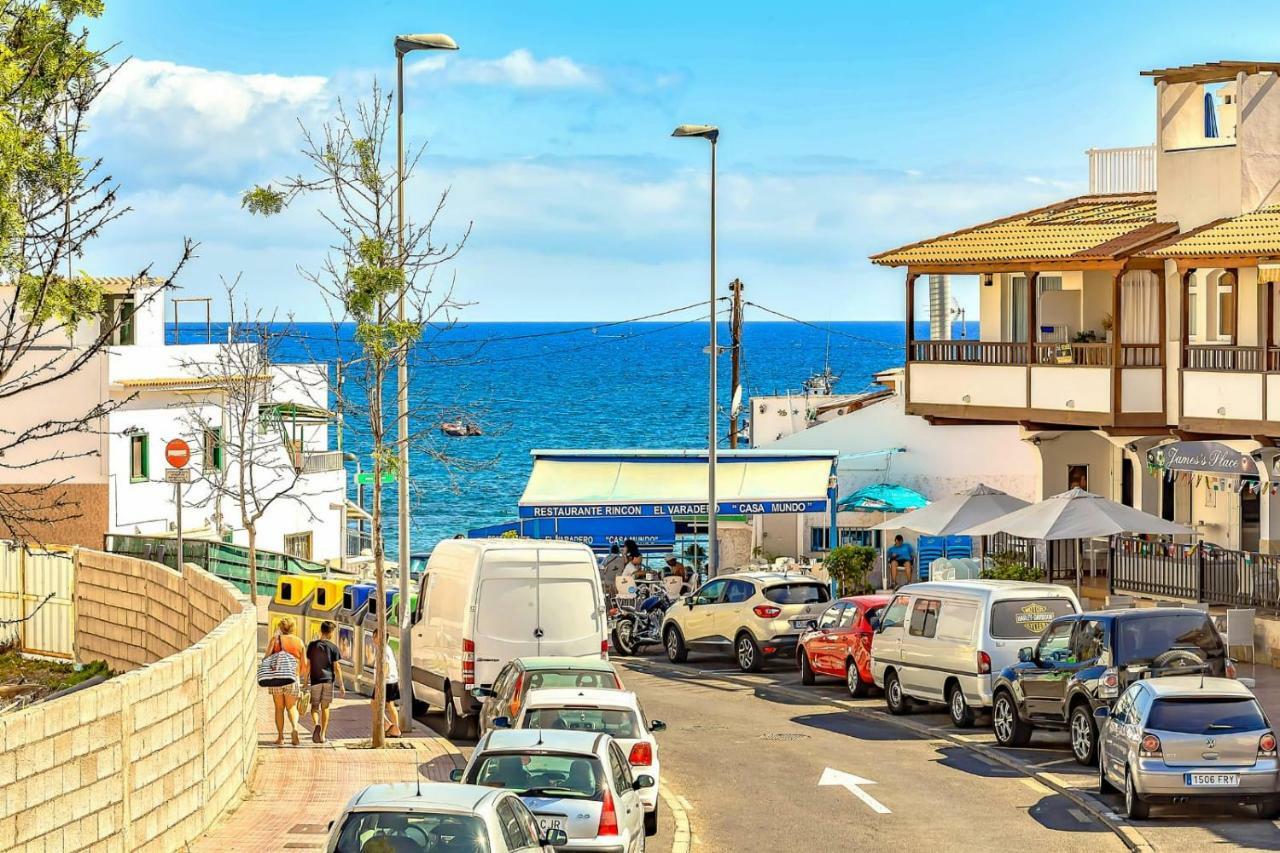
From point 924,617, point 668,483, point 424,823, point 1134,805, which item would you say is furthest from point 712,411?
point 424,823

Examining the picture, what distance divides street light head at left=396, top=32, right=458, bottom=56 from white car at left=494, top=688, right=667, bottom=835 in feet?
33.6

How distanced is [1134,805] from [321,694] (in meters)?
10.0

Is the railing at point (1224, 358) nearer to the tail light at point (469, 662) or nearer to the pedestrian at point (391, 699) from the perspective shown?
the tail light at point (469, 662)

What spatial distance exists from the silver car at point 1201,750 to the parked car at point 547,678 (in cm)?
565

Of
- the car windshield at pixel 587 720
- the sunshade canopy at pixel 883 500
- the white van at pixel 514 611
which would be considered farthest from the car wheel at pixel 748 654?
the car windshield at pixel 587 720

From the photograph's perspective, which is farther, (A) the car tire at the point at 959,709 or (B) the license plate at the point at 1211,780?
(A) the car tire at the point at 959,709

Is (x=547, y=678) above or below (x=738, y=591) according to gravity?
above

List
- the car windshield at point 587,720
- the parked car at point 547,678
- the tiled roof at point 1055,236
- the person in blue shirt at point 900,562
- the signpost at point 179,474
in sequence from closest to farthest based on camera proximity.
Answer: the car windshield at point 587,720, the parked car at point 547,678, the signpost at point 179,474, the tiled roof at point 1055,236, the person in blue shirt at point 900,562

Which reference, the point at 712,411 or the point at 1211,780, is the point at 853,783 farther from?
the point at 712,411

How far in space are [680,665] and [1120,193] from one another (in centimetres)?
1587

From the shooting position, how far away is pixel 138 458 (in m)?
47.6

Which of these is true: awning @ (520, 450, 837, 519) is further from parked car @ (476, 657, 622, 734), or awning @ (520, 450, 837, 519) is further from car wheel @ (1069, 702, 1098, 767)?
parked car @ (476, 657, 622, 734)

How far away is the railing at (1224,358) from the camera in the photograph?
3297 centimetres

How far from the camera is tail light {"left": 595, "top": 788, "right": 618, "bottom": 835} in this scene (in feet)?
51.2
